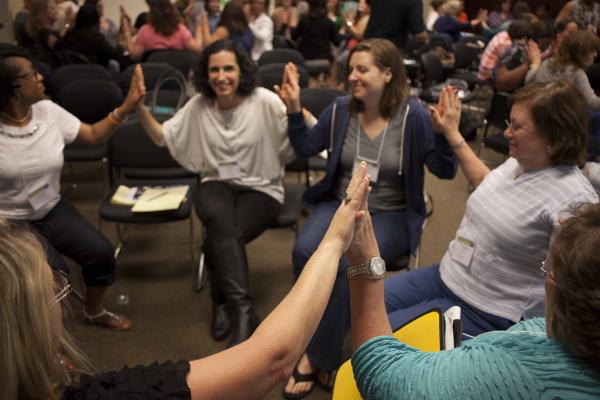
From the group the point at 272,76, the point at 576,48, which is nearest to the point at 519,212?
the point at 576,48

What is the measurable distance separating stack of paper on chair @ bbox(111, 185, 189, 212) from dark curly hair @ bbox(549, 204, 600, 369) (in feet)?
7.74

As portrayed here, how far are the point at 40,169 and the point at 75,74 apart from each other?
8.41 ft

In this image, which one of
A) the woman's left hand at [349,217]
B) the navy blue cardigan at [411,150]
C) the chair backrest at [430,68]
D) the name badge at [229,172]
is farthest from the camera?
the chair backrest at [430,68]

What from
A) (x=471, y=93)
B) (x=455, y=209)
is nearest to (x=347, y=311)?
(x=455, y=209)

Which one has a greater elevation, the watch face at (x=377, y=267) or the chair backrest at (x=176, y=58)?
the chair backrest at (x=176, y=58)

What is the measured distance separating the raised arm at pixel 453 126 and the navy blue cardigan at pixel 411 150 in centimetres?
7

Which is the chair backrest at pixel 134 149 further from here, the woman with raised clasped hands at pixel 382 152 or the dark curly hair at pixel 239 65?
the woman with raised clasped hands at pixel 382 152

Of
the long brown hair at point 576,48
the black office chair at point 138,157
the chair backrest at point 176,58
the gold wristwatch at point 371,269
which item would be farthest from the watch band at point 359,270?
the chair backrest at point 176,58

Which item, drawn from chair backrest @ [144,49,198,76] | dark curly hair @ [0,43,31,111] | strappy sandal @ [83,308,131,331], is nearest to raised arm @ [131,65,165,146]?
dark curly hair @ [0,43,31,111]

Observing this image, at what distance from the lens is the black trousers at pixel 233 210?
287cm

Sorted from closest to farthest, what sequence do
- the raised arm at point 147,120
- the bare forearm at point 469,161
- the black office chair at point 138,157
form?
1. the bare forearm at point 469,161
2. the raised arm at point 147,120
3. the black office chair at point 138,157

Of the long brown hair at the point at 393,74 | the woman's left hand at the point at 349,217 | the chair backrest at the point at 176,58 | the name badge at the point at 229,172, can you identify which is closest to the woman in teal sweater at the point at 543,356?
the woman's left hand at the point at 349,217

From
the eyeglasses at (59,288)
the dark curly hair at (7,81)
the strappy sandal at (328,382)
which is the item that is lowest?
the strappy sandal at (328,382)

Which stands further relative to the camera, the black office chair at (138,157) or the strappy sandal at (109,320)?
the black office chair at (138,157)
